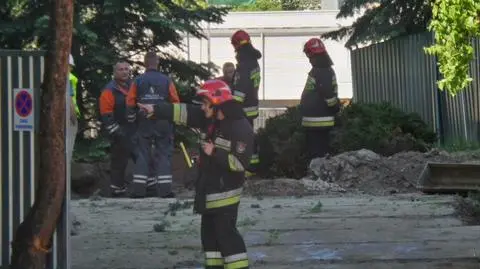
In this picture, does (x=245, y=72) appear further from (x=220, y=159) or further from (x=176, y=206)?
(x=220, y=159)

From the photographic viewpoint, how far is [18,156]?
21.2 ft

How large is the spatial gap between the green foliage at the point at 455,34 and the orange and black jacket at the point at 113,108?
14.1 feet

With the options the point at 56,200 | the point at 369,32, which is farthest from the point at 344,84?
the point at 56,200

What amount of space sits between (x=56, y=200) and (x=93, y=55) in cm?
1045

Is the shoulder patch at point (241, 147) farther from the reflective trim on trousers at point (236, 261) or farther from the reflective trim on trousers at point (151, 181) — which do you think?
the reflective trim on trousers at point (151, 181)

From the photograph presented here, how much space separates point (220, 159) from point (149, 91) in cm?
498

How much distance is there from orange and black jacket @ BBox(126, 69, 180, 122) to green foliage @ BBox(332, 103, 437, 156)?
117 inches

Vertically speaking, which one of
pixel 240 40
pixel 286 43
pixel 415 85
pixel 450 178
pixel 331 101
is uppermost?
pixel 286 43

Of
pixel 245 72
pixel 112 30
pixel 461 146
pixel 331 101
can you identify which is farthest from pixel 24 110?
pixel 112 30

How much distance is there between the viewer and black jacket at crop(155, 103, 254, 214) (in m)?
6.55

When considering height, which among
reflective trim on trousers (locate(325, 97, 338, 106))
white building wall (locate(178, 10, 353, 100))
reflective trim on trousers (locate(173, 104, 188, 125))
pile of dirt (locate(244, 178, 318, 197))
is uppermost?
white building wall (locate(178, 10, 353, 100))

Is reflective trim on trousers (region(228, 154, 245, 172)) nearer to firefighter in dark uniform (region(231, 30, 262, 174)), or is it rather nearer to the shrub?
firefighter in dark uniform (region(231, 30, 262, 174))

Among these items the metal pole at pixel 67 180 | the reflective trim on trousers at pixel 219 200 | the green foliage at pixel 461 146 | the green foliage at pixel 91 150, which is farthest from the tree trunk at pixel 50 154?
the green foliage at pixel 91 150

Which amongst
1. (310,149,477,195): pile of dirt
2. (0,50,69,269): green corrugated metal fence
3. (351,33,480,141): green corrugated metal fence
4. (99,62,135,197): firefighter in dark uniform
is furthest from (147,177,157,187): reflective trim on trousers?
(351,33,480,141): green corrugated metal fence
